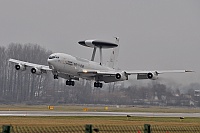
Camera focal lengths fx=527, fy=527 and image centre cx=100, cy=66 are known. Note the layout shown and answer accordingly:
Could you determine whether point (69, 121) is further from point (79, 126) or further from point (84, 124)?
point (79, 126)

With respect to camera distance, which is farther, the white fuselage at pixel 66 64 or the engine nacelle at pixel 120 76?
the engine nacelle at pixel 120 76

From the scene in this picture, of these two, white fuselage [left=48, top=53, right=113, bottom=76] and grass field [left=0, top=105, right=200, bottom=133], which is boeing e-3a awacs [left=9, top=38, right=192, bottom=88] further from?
grass field [left=0, top=105, right=200, bottom=133]

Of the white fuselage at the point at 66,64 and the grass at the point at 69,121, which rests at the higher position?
the white fuselage at the point at 66,64

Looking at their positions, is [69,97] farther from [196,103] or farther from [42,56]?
[196,103]

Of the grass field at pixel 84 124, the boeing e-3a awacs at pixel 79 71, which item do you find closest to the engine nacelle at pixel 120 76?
the boeing e-3a awacs at pixel 79 71

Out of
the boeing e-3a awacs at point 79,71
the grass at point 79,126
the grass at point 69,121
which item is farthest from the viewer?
the boeing e-3a awacs at point 79,71

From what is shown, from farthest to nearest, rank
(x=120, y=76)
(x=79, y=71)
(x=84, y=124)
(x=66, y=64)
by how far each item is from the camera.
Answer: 1. (x=120, y=76)
2. (x=79, y=71)
3. (x=66, y=64)
4. (x=84, y=124)

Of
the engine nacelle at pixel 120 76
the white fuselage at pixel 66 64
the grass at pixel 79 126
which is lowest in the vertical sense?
the grass at pixel 79 126

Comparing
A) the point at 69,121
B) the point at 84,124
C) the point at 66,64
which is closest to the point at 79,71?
the point at 66,64

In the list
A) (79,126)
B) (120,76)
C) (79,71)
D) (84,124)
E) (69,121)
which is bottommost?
(84,124)

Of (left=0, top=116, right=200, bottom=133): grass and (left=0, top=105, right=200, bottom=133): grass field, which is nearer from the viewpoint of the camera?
(left=0, top=116, right=200, bottom=133): grass

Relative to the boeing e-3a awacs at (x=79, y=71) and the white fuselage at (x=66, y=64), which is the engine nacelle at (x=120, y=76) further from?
the white fuselage at (x=66, y=64)

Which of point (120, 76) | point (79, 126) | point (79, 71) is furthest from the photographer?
point (120, 76)

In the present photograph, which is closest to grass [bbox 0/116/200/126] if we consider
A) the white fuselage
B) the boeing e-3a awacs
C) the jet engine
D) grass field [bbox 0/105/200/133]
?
grass field [bbox 0/105/200/133]
